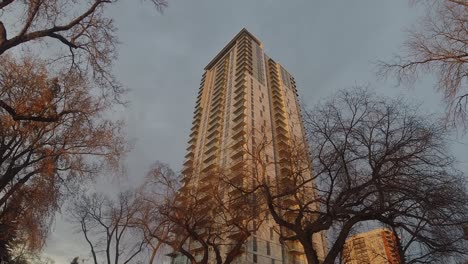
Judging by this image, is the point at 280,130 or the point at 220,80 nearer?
the point at 280,130

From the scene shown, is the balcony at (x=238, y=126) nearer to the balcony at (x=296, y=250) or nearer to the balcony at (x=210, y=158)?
the balcony at (x=210, y=158)

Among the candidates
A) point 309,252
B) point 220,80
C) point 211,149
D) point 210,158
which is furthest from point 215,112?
point 309,252

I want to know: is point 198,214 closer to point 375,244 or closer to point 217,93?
point 375,244

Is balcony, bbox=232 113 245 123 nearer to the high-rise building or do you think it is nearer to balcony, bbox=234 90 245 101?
balcony, bbox=234 90 245 101

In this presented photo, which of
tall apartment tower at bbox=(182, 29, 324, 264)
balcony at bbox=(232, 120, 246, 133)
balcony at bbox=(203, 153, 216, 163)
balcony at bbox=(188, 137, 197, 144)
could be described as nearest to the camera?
tall apartment tower at bbox=(182, 29, 324, 264)

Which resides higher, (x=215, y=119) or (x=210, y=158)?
(x=215, y=119)

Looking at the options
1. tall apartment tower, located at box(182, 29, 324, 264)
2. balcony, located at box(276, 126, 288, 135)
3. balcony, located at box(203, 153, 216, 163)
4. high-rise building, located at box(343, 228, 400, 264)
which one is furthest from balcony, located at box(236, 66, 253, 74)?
high-rise building, located at box(343, 228, 400, 264)

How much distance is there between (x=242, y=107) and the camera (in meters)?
69.8

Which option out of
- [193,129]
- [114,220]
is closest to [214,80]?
[193,129]

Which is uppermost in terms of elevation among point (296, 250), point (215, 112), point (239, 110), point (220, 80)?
point (220, 80)

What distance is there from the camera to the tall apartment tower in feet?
200

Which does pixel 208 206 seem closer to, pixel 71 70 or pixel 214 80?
pixel 71 70

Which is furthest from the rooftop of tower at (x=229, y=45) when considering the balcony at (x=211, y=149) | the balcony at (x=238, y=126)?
the balcony at (x=211, y=149)

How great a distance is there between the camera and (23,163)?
11078 millimetres
